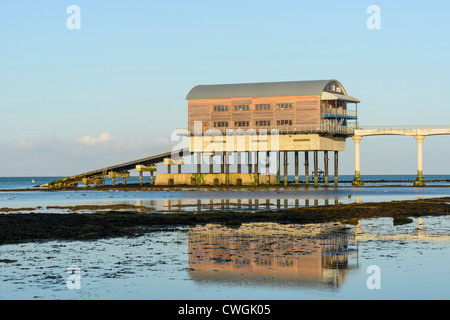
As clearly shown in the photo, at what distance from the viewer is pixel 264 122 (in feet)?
266

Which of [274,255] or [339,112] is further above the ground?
[339,112]

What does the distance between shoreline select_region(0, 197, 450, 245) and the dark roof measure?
38801 millimetres

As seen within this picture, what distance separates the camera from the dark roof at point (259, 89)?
8019 cm

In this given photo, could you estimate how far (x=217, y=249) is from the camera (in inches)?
880

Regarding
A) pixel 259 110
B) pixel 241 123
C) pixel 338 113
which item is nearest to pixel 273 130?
pixel 259 110

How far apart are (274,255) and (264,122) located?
2400 inches

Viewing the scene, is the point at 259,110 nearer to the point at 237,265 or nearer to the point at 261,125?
the point at 261,125

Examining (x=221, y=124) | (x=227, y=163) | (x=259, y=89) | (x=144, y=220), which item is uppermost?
(x=259, y=89)

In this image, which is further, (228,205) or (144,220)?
(228,205)

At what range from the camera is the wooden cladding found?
7944cm

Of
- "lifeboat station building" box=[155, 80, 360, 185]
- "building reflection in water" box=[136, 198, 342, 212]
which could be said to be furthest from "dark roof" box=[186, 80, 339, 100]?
"building reflection in water" box=[136, 198, 342, 212]

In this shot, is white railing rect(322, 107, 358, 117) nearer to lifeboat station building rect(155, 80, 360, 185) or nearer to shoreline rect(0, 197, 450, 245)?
lifeboat station building rect(155, 80, 360, 185)

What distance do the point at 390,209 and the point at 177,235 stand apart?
18005 mm
